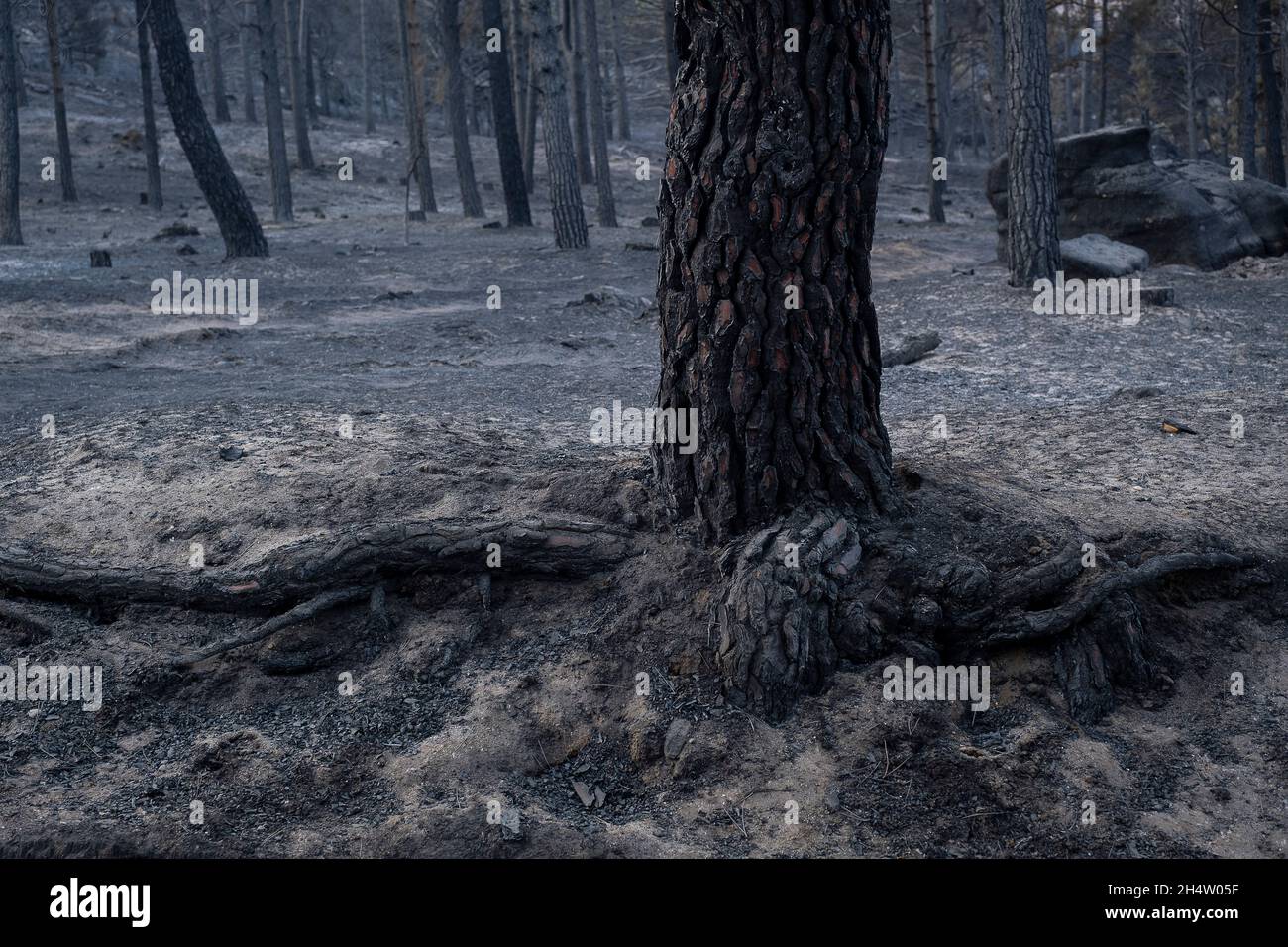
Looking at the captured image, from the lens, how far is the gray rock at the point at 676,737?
3760mm

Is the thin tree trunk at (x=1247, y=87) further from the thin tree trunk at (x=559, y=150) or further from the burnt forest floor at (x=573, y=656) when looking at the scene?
the burnt forest floor at (x=573, y=656)

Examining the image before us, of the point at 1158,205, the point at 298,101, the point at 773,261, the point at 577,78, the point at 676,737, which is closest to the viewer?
the point at 676,737

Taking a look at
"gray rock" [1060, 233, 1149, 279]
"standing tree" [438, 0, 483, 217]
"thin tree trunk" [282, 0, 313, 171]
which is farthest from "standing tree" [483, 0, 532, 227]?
"thin tree trunk" [282, 0, 313, 171]

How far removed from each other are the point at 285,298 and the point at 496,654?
9069 millimetres

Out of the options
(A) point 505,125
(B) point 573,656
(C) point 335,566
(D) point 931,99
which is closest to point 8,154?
(A) point 505,125

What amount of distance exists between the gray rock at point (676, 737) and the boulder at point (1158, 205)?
454 inches

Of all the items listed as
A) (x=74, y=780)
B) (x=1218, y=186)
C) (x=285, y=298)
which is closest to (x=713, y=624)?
(x=74, y=780)

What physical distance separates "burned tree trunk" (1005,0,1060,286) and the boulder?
257 centimetres

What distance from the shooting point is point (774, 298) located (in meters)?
4.00

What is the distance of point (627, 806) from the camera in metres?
3.65

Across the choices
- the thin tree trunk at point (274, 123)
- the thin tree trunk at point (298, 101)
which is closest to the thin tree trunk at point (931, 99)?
the thin tree trunk at point (274, 123)

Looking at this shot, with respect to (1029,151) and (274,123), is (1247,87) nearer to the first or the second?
(1029,151)

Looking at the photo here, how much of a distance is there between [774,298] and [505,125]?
1601cm

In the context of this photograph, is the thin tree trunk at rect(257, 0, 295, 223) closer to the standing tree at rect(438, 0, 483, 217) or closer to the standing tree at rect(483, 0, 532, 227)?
the standing tree at rect(438, 0, 483, 217)
